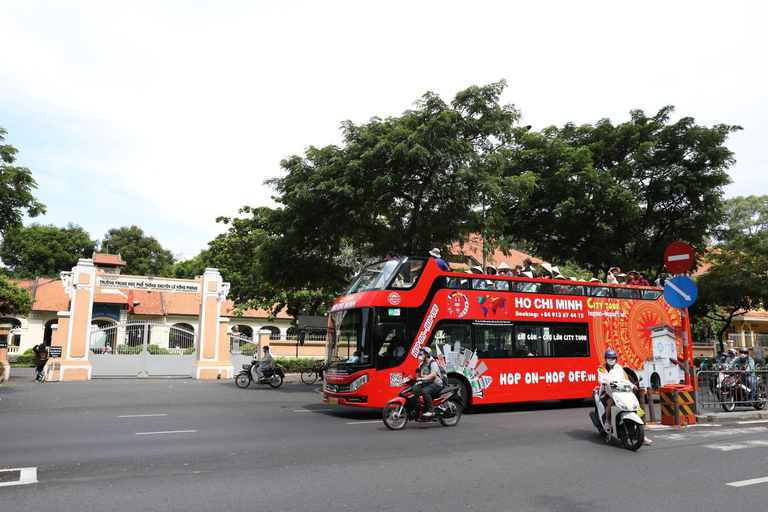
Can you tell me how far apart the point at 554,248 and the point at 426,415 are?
18.1 metres

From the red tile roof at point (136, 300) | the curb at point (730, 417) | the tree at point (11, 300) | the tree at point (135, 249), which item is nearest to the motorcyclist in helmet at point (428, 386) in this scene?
the curb at point (730, 417)

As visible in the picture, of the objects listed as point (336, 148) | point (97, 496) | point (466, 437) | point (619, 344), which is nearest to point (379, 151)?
point (336, 148)

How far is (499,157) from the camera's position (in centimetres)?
1805

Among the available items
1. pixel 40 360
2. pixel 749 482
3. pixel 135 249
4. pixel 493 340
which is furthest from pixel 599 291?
pixel 135 249

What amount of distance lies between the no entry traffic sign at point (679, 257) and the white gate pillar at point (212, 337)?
19.7m

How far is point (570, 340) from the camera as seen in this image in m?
14.3

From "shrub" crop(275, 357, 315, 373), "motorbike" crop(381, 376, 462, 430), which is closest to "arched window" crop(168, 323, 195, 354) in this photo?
"shrub" crop(275, 357, 315, 373)

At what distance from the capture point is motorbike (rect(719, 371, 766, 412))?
42.4 ft

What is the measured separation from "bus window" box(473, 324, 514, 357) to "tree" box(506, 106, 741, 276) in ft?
34.2

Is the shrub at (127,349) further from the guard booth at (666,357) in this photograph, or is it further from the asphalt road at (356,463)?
the guard booth at (666,357)

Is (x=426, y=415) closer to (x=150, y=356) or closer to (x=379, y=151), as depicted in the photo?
(x=379, y=151)

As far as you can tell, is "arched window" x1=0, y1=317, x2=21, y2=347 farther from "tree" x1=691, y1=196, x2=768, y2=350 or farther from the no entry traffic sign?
"tree" x1=691, y1=196, x2=768, y2=350

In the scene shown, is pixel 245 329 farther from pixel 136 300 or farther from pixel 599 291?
pixel 599 291

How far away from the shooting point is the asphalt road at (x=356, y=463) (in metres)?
5.45
